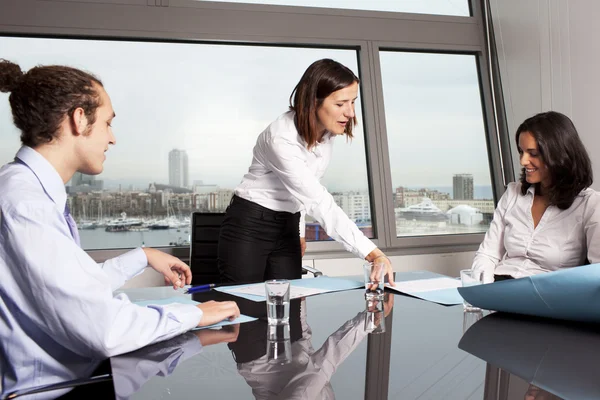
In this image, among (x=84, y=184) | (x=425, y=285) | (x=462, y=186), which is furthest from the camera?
(x=462, y=186)

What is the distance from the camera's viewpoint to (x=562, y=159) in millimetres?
2512

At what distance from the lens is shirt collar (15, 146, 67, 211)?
126 centimetres

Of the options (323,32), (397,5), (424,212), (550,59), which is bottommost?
(424,212)

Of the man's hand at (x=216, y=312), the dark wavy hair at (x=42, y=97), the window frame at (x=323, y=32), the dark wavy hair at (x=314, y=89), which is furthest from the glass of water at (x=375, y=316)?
the window frame at (x=323, y=32)

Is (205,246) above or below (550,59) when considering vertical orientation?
below

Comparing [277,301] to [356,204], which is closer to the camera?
[277,301]

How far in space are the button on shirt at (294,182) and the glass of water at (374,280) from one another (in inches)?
13.5

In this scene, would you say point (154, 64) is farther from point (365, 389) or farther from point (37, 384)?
point (365, 389)

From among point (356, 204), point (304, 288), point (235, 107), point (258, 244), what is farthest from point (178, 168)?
point (304, 288)

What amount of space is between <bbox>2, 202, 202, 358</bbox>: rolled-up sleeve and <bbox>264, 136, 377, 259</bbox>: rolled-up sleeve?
115 cm

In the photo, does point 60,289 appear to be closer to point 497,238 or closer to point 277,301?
point 277,301

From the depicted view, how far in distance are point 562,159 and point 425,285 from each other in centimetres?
95

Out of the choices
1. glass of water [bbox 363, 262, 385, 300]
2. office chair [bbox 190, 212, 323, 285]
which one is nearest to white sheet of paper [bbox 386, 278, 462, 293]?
glass of water [bbox 363, 262, 385, 300]

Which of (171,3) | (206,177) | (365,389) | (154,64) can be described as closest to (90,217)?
Result: (206,177)
